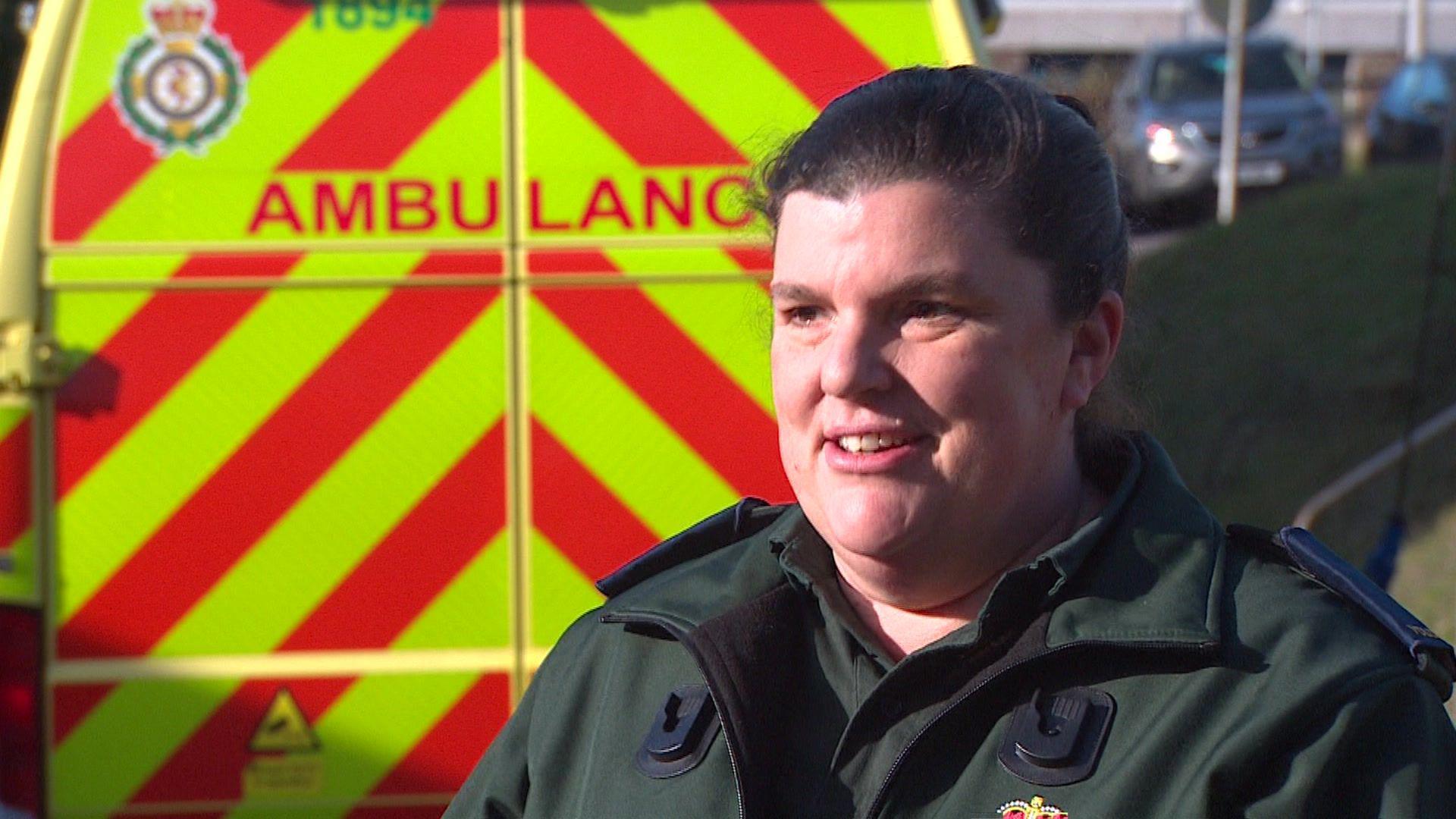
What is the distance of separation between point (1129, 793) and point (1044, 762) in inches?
3.3

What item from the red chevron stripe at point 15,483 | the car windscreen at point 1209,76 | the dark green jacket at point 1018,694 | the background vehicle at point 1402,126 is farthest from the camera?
the background vehicle at point 1402,126

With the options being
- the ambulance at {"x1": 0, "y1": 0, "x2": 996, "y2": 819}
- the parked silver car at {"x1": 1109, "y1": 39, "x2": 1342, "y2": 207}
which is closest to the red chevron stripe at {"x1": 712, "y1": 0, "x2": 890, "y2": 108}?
the ambulance at {"x1": 0, "y1": 0, "x2": 996, "y2": 819}

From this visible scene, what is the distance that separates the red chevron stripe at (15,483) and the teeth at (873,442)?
5.31ft

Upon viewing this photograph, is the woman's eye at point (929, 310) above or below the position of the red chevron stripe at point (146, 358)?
above

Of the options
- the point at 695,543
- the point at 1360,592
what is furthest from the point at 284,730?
the point at 1360,592

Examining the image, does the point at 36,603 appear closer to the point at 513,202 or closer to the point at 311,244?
the point at 311,244

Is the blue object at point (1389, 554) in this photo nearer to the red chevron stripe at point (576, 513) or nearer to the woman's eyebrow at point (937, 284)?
the red chevron stripe at point (576, 513)

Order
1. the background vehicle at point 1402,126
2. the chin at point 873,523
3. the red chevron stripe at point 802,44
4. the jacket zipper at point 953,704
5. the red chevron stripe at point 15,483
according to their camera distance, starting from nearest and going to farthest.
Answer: the jacket zipper at point 953,704 < the chin at point 873,523 < the red chevron stripe at point 15,483 < the red chevron stripe at point 802,44 < the background vehicle at point 1402,126

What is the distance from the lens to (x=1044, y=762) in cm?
173

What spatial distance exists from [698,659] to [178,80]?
5.00ft

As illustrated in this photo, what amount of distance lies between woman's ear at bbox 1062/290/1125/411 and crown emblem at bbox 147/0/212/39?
1.67 meters

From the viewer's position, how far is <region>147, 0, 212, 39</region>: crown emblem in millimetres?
2959

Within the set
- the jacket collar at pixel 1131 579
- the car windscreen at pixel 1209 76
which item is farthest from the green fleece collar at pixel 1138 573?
the car windscreen at pixel 1209 76

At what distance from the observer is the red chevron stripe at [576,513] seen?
3016 millimetres
